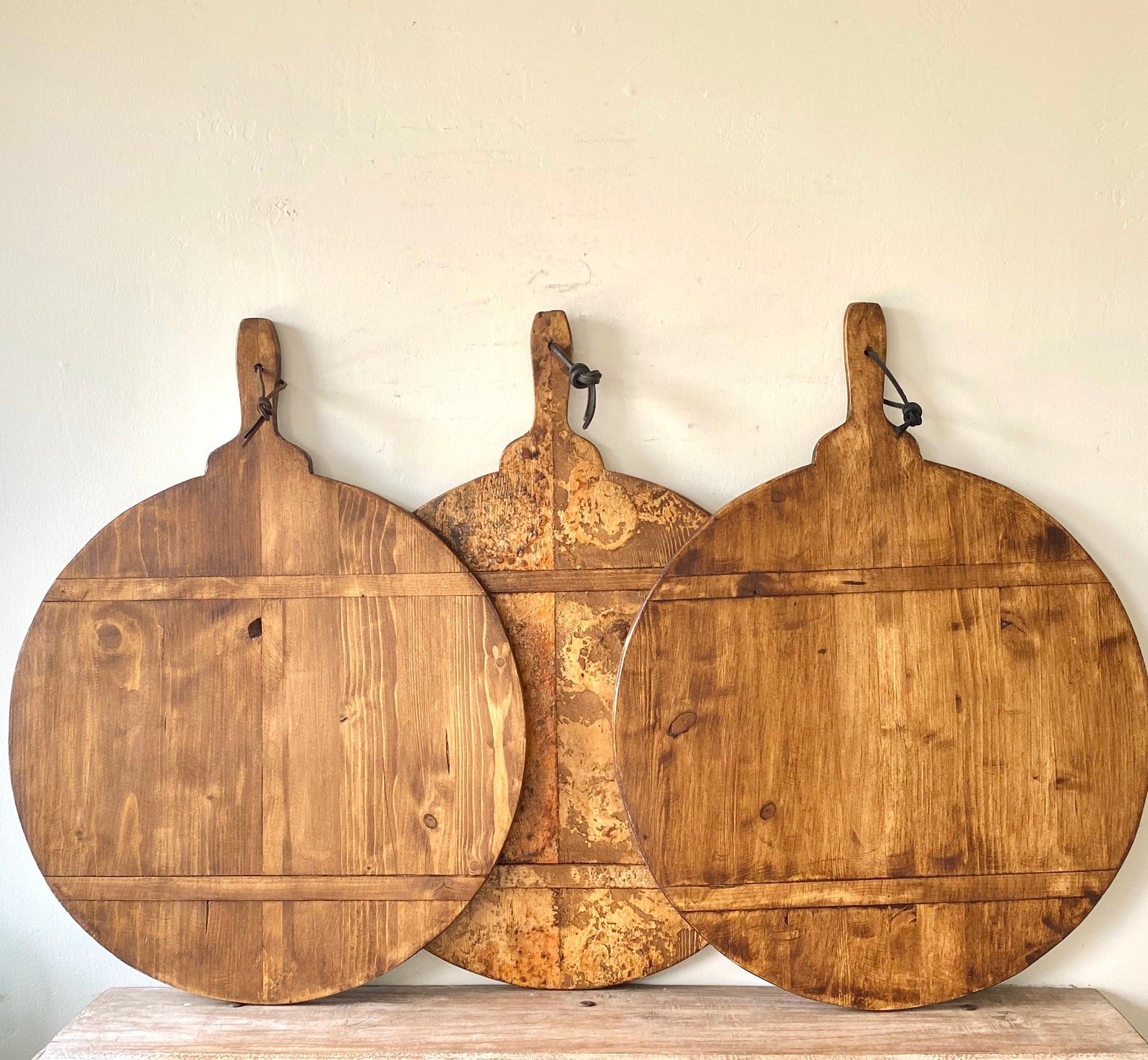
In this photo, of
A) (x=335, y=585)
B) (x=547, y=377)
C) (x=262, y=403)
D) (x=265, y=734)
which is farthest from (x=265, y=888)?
(x=547, y=377)

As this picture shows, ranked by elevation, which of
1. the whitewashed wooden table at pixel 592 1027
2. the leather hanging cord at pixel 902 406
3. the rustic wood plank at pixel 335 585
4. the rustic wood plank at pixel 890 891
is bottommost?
the whitewashed wooden table at pixel 592 1027

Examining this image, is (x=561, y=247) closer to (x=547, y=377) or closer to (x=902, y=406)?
(x=547, y=377)

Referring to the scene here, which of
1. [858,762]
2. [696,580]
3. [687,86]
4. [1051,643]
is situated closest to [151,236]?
[687,86]

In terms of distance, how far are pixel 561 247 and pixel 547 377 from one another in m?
0.17

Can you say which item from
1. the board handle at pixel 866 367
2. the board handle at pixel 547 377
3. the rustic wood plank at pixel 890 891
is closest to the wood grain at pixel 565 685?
the board handle at pixel 547 377

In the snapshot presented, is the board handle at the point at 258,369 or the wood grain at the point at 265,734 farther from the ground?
the board handle at the point at 258,369

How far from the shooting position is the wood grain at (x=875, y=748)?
1.11 metres

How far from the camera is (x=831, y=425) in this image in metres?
1.18

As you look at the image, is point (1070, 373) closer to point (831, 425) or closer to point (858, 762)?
point (831, 425)

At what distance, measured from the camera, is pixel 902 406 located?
1130mm

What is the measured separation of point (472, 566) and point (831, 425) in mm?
489

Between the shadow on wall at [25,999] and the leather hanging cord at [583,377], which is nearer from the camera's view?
the leather hanging cord at [583,377]

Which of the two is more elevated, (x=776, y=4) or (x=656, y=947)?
(x=776, y=4)

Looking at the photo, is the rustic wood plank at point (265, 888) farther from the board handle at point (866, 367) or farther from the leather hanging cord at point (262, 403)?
the board handle at point (866, 367)
